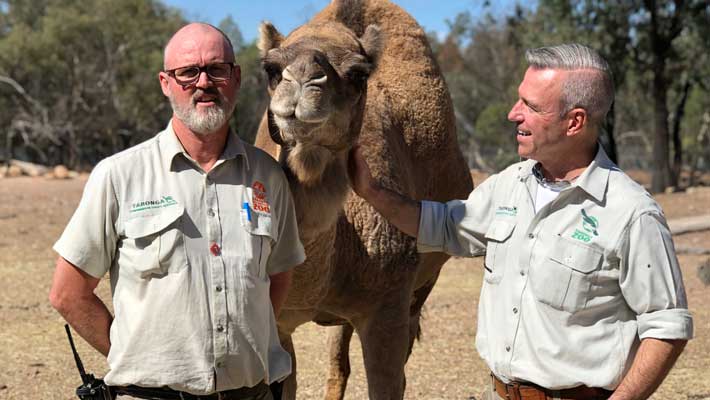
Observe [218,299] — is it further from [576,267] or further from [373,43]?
[373,43]

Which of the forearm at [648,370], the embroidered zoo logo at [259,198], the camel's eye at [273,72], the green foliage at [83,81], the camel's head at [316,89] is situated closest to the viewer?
the forearm at [648,370]

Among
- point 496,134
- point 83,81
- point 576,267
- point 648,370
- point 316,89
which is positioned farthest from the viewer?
point 83,81

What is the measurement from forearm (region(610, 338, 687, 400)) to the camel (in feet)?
4.81

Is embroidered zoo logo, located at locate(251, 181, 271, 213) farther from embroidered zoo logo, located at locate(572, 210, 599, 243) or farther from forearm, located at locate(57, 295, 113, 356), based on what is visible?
embroidered zoo logo, located at locate(572, 210, 599, 243)

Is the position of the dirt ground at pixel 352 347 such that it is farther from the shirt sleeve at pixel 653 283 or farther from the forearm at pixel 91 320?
the shirt sleeve at pixel 653 283

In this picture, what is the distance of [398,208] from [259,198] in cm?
71

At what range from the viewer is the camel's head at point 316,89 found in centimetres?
348

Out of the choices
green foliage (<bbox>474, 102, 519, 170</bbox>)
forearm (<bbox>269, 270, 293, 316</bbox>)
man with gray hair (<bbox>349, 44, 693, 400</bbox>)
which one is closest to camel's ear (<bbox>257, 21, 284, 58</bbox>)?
forearm (<bbox>269, 270, 293, 316</bbox>)

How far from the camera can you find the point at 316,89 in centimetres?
350

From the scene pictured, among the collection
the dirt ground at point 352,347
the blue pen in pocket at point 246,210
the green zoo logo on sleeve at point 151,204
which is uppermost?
the green zoo logo on sleeve at point 151,204

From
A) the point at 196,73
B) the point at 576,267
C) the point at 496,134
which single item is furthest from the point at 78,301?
the point at 496,134

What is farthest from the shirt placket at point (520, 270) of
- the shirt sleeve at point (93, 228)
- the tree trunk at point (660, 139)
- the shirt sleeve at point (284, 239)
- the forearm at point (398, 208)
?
the tree trunk at point (660, 139)

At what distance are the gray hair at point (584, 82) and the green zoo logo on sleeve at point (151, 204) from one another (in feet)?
4.66

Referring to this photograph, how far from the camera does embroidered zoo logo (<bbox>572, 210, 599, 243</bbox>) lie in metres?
3.13
